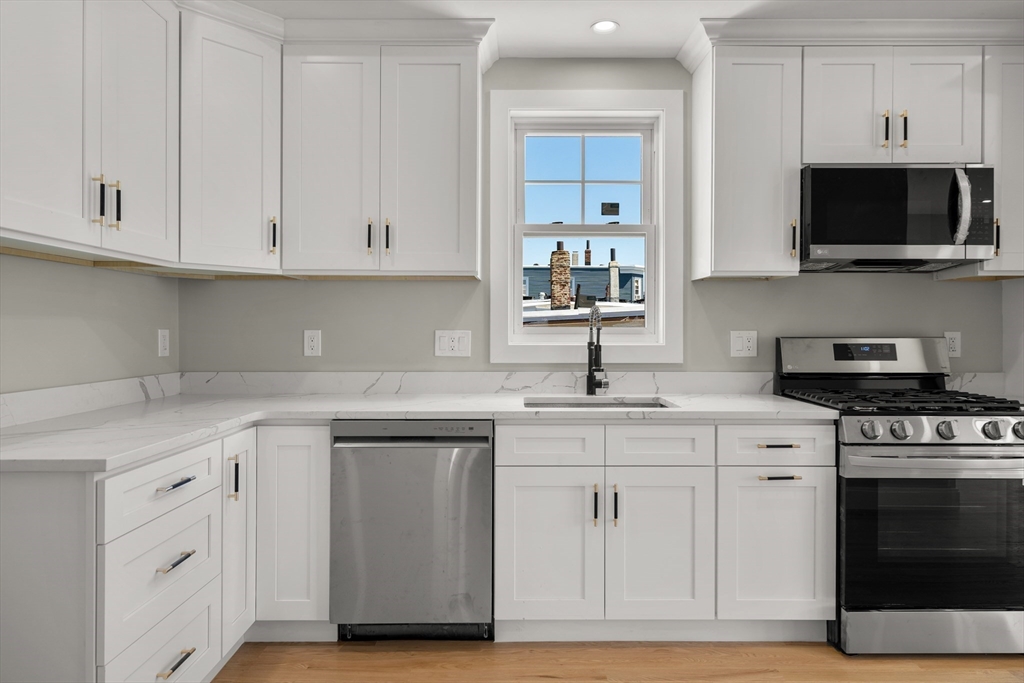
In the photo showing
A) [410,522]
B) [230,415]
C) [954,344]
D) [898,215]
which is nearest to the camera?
[230,415]

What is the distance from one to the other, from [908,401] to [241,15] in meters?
2.99

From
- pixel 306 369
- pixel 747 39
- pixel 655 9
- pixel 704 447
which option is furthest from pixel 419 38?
pixel 704 447

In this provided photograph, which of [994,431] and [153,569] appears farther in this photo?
[994,431]

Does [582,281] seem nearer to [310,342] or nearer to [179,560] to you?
[310,342]

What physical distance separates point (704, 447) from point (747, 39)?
1680mm

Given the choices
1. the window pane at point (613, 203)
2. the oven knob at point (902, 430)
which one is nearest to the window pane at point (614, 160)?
the window pane at point (613, 203)

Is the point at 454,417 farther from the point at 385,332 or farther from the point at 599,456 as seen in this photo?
the point at 385,332

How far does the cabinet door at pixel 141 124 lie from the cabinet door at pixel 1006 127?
3169 mm

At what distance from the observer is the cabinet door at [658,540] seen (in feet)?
7.54

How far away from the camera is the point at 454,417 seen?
89.7 inches

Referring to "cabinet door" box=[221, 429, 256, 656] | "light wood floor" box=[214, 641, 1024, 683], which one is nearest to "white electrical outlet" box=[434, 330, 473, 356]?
"cabinet door" box=[221, 429, 256, 656]

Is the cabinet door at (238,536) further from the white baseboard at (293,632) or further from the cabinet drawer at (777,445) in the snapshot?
the cabinet drawer at (777,445)

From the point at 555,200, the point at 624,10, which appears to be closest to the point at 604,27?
the point at 624,10

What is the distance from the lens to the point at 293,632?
2402mm
